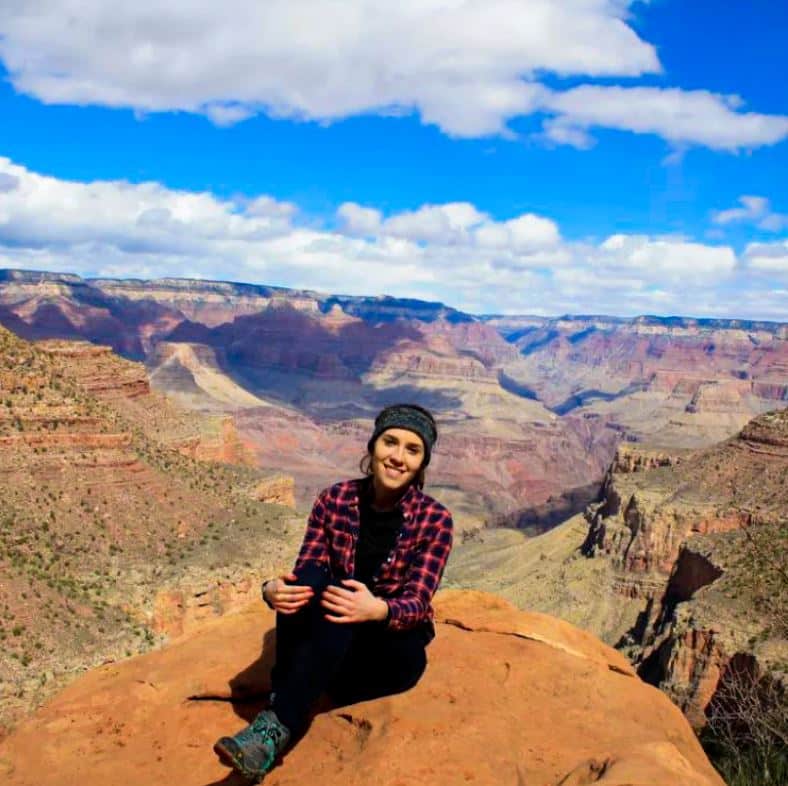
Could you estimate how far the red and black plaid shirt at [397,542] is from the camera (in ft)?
27.0

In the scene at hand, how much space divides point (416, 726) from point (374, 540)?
1914 millimetres

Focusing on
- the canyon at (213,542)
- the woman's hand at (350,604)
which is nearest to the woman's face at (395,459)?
the woman's hand at (350,604)

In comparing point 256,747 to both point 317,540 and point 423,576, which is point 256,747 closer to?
point 317,540

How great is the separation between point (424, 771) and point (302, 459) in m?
147

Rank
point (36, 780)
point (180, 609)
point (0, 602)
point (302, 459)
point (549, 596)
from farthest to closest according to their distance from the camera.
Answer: point (302, 459) < point (549, 596) < point (180, 609) < point (0, 602) < point (36, 780)

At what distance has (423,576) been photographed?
8047 mm

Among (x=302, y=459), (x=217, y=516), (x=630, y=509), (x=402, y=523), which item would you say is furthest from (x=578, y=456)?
(x=402, y=523)

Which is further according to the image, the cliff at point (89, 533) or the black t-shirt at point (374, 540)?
the cliff at point (89, 533)

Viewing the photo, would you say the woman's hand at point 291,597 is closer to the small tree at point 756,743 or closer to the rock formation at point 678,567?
the small tree at point 756,743

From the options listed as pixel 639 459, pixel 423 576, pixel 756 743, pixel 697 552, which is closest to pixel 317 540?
pixel 423 576

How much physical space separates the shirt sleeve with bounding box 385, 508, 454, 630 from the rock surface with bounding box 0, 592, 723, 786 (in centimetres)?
112

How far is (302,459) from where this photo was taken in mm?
152500

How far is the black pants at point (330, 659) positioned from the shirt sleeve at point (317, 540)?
403 mm

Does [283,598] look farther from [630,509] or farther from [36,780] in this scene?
[630,509]
